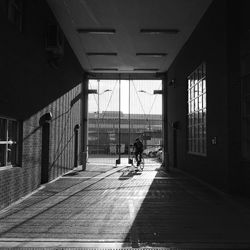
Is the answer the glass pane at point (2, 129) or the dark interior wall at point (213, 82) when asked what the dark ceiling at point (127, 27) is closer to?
the dark interior wall at point (213, 82)

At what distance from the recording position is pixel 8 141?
873 centimetres

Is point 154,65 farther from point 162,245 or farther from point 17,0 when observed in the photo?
point 162,245

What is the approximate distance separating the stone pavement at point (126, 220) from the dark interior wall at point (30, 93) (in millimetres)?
676

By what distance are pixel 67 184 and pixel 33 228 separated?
6.12m

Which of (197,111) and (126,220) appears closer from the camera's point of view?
(126,220)

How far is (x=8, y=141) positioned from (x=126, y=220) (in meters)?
3.49

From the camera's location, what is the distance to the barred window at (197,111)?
1338 centimetres

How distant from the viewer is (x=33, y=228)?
655 cm

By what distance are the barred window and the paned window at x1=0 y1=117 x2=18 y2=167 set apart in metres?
6.71


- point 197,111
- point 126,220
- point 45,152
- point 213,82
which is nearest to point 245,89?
point 213,82

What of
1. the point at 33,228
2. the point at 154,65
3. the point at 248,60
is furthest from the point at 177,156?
the point at 33,228

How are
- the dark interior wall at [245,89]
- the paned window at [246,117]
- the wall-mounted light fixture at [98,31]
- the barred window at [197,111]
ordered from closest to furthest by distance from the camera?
the dark interior wall at [245,89] → the paned window at [246,117] → the barred window at [197,111] → the wall-mounted light fixture at [98,31]

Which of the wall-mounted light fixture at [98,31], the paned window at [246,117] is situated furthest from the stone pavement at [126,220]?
the wall-mounted light fixture at [98,31]

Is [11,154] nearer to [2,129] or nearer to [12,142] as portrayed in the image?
[12,142]
